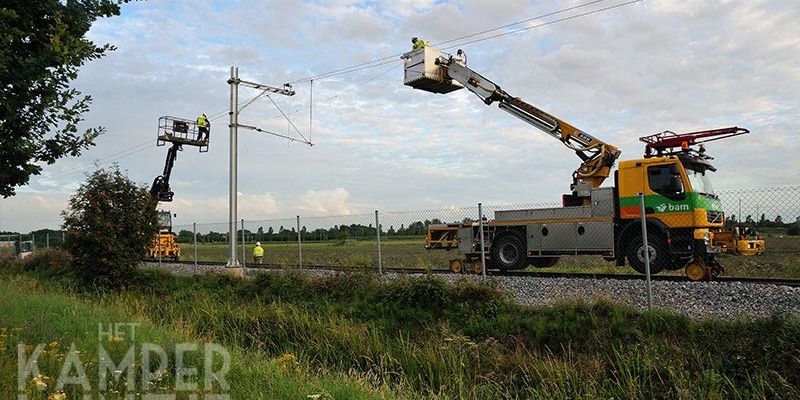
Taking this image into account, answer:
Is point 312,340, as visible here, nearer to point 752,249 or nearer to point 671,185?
point 671,185

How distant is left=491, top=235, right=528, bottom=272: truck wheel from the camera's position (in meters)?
14.4

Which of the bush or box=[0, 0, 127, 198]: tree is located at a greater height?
box=[0, 0, 127, 198]: tree

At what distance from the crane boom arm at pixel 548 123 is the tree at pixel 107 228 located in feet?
29.7

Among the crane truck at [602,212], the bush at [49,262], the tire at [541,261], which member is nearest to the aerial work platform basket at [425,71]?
the crane truck at [602,212]

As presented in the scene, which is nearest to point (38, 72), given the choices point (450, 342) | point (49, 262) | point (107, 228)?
point (450, 342)

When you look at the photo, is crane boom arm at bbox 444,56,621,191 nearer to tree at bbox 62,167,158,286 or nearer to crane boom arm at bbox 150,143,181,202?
tree at bbox 62,167,158,286

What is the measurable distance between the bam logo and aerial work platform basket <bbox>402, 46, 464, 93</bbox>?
6702mm

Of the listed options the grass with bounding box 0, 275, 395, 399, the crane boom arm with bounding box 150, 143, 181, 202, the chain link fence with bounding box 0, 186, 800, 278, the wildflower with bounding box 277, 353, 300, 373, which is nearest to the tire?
the chain link fence with bounding box 0, 186, 800, 278

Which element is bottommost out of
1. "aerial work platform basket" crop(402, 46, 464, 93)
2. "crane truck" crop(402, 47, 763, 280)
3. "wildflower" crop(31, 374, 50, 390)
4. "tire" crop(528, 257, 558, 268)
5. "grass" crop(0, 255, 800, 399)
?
"grass" crop(0, 255, 800, 399)

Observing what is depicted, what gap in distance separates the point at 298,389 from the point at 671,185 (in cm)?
1005

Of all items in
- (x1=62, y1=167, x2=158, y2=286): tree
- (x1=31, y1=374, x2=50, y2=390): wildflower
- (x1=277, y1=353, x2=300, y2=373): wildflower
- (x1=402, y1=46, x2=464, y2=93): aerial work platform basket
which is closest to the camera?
(x1=31, y1=374, x2=50, y2=390): wildflower

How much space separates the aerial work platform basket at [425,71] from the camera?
1609 centimetres

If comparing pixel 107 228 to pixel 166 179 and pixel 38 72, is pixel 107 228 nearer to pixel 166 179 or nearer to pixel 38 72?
pixel 38 72

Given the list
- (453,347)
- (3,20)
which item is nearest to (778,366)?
(453,347)
